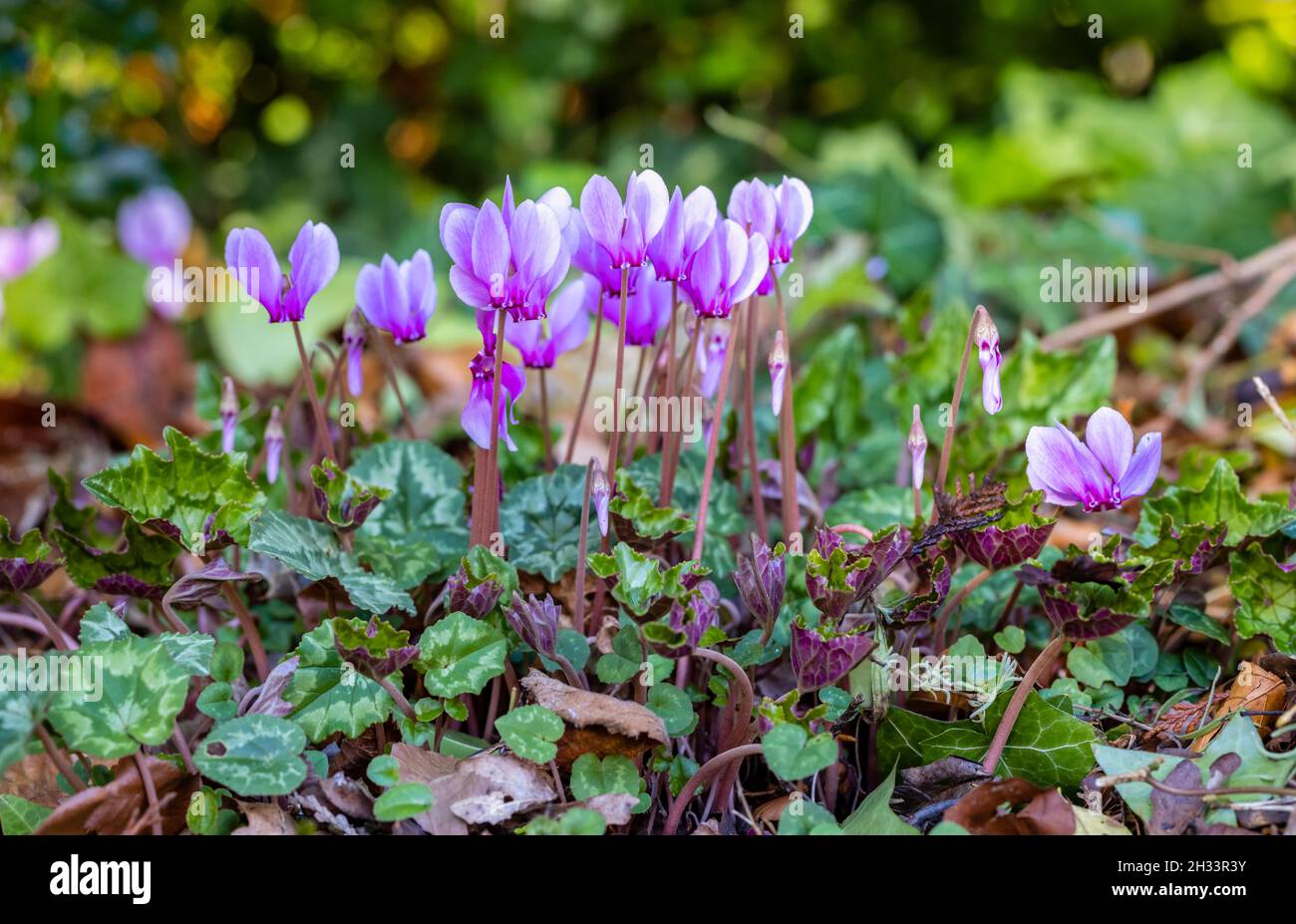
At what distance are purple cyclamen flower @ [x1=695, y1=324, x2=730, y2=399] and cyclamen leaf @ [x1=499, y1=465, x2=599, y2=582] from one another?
215 mm

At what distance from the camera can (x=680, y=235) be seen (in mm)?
1330

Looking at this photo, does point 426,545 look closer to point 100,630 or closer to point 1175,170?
point 100,630

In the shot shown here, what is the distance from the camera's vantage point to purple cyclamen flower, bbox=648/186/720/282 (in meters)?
1.33

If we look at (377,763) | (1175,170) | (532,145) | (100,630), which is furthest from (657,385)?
(532,145)

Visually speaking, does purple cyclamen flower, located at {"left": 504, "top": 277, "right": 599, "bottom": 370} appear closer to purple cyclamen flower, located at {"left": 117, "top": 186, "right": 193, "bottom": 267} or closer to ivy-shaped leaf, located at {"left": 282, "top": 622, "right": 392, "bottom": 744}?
ivy-shaped leaf, located at {"left": 282, "top": 622, "right": 392, "bottom": 744}

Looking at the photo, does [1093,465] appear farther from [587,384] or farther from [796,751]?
[587,384]

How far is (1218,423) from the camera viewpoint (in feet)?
8.29

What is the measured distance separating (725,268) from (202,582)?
71 centimetres

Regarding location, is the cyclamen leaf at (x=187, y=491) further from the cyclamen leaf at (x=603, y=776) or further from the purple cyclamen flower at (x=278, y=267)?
the cyclamen leaf at (x=603, y=776)

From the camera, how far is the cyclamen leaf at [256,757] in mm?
1229

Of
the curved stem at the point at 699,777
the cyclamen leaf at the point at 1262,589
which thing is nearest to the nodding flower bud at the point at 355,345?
the curved stem at the point at 699,777

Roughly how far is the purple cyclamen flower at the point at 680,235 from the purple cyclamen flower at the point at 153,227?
108 inches

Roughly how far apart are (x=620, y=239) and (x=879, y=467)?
83cm
